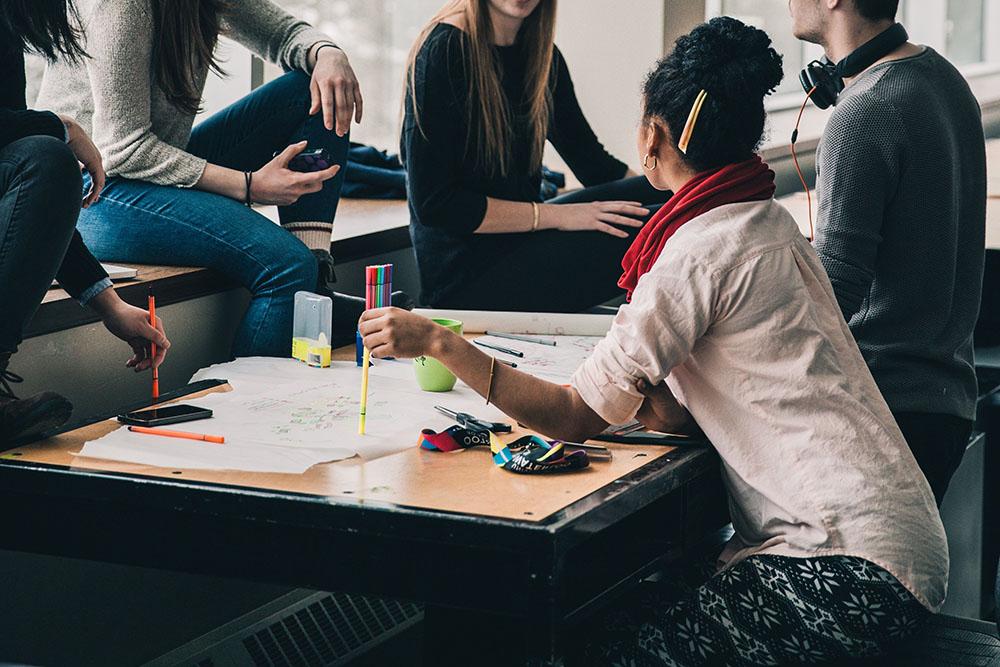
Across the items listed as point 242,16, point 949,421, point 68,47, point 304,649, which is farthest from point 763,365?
point 242,16

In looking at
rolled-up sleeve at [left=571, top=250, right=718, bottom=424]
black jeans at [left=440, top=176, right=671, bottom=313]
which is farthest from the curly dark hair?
black jeans at [left=440, top=176, right=671, bottom=313]

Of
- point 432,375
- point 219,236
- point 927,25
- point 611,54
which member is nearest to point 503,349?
point 432,375

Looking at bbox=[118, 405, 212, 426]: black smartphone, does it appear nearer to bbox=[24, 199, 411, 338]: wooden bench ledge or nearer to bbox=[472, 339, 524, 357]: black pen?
bbox=[24, 199, 411, 338]: wooden bench ledge

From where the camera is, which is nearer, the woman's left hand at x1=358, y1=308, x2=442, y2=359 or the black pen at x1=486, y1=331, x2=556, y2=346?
the woman's left hand at x1=358, y1=308, x2=442, y2=359

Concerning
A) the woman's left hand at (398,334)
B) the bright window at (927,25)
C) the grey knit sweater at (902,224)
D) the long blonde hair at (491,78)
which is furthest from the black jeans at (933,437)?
the bright window at (927,25)

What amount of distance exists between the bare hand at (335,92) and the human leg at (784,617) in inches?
44.0

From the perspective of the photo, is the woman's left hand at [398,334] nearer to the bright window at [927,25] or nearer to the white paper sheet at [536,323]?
the white paper sheet at [536,323]

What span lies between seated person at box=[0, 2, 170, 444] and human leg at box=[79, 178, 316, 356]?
1.41 ft

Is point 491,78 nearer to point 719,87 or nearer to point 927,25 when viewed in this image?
point 719,87

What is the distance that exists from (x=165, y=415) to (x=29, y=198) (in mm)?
303

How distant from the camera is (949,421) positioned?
71.6 inches

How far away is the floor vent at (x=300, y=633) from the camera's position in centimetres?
211

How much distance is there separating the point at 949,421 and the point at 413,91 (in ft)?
3.69

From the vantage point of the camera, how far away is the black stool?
137cm
